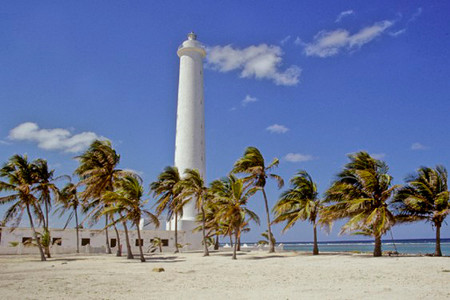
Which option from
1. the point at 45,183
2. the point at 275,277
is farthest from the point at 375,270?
the point at 45,183

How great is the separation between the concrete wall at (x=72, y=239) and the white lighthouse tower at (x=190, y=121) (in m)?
2.08

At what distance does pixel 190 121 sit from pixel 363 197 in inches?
824

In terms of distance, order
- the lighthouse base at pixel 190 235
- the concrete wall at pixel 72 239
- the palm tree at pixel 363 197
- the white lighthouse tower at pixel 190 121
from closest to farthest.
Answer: the palm tree at pixel 363 197 → the concrete wall at pixel 72 239 → the lighthouse base at pixel 190 235 → the white lighthouse tower at pixel 190 121

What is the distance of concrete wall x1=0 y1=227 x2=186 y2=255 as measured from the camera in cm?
2756

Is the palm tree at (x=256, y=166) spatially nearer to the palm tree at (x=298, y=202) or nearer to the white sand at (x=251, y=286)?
the palm tree at (x=298, y=202)

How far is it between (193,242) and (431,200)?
21.7 metres

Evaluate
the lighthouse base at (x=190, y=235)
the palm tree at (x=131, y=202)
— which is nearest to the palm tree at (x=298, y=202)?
the palm tree at (x=131, y=202)

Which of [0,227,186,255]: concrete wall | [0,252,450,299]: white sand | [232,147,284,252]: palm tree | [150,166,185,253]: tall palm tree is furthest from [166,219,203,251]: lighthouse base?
[0,252,450,299]: white sand

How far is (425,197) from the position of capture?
1933 centimetres

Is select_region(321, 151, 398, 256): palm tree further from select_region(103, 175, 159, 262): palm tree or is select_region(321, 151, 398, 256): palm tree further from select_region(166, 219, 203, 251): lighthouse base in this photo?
select_region(166, 219, 203, 251): lighthouse base

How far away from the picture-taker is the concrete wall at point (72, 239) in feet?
90.4

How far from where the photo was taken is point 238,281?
34.1 feet

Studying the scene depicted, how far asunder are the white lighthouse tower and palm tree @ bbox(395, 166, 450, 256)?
2009 cm

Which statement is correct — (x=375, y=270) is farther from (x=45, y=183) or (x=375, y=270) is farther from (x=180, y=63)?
(x=180, y=63)
